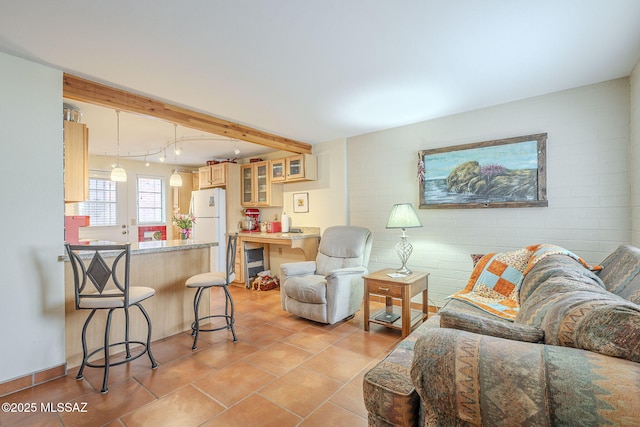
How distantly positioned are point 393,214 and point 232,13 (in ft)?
7.59

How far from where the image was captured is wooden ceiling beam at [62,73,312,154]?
7.90 feet

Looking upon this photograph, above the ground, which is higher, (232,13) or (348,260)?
(232,13)

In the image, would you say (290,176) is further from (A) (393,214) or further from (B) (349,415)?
(B) (349,415)

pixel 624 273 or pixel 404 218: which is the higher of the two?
pixel 404 218

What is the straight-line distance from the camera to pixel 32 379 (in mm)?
2121

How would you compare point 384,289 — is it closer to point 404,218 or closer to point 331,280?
point 331,280

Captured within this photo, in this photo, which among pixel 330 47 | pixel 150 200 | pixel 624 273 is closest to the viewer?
pixel 624 273

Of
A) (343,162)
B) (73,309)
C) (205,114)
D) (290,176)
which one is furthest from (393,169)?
(73,309)

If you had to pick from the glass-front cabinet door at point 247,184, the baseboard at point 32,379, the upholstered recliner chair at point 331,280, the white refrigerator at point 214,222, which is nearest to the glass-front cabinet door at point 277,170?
the glass-front cabinet door at point 247,184

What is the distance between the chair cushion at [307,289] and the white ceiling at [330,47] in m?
1.85

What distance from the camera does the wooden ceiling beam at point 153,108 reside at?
241 cm

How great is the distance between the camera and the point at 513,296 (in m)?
2.26

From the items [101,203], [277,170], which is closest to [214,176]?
[277,170]

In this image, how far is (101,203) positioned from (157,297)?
383 centimetres
